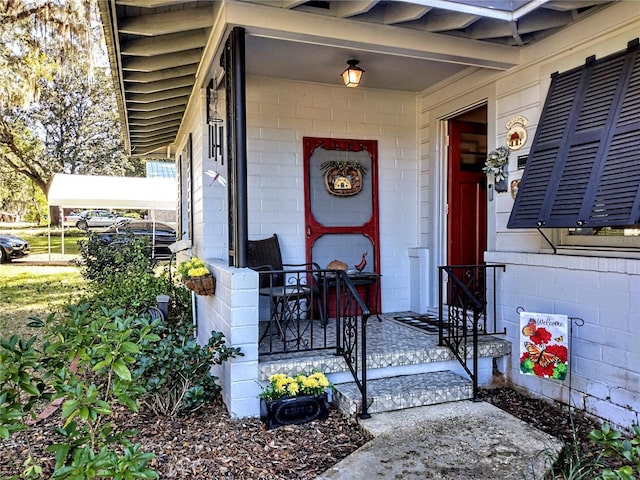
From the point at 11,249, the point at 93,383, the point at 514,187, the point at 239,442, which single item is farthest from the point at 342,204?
the point at 11,249

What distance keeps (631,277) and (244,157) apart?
2571mm

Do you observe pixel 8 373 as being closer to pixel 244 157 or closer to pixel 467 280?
pixel 244 157

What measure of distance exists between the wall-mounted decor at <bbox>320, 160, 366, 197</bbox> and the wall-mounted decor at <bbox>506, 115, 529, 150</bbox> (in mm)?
1552

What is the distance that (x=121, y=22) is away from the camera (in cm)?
318

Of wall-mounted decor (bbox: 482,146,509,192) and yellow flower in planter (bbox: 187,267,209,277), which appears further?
wall-mounted decor (bbox: 482,146,509,192)

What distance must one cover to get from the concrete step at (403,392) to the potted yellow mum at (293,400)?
0.18 meters

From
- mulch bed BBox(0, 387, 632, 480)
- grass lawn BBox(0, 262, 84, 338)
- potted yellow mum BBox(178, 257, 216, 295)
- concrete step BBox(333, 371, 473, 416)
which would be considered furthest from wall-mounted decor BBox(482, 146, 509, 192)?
grass lawn BBox(0, 262, 84, 338)

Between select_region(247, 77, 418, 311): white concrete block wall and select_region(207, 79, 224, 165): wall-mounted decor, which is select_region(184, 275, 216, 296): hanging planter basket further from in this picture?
select_region(207, 79, 224, 165): wall-mounted decor

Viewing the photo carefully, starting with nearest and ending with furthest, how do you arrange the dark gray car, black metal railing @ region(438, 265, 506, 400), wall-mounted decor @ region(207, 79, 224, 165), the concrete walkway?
the concrete walkway < black metal railing @ region(438, 265, 506, 400) < wall-mounted decor @ region(207, 79, 224, 165) < the dark gray car

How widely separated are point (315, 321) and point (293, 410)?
169cm

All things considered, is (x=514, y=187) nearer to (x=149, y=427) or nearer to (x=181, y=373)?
(x=181, y=373)

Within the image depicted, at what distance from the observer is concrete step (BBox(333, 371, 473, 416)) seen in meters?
2.98

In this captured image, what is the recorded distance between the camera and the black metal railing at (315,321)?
10.1 feet

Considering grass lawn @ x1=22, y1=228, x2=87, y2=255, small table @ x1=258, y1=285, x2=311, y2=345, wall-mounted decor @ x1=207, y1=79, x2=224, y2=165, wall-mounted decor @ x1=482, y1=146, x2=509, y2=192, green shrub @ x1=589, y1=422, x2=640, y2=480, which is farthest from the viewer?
grass lawn @ x1=22, y1=228, x2=87, y2=255
